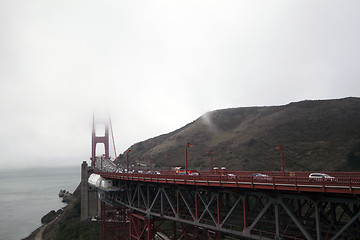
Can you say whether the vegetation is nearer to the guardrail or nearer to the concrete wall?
the guardrail

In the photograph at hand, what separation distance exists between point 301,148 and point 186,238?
57.6 metres

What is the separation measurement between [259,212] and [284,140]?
7216 centimetres

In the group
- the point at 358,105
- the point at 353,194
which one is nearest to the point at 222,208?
the point at 353,194

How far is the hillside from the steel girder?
4203 centimetres

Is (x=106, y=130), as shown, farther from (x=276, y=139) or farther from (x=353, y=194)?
(x=353, y=194)

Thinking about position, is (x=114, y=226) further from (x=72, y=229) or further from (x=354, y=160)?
(x=354, y=160)

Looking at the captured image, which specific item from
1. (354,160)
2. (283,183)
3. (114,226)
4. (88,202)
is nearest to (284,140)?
(354,160)

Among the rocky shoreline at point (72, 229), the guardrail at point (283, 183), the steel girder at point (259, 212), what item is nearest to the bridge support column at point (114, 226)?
the steel girder at point (259, 212)

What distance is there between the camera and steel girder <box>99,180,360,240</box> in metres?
15.2

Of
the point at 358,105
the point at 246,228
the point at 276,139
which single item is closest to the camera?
the point at 246,228

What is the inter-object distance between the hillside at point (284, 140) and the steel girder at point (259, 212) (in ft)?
138

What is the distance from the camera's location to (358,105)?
325 ft

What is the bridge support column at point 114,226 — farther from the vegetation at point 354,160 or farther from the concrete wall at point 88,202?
the vegetation at point 354,160

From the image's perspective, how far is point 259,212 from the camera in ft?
Answer: 65.0
